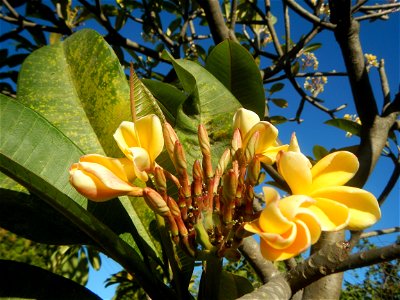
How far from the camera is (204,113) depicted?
2.79 ft

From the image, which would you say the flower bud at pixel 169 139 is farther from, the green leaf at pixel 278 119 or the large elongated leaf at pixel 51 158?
the green leaf at pixel 278 119

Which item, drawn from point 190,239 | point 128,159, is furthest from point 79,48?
point 190,239

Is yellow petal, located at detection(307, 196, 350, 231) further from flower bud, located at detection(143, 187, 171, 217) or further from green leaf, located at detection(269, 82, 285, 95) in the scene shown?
green leaf, located at detection(269, 82, 285, 95)

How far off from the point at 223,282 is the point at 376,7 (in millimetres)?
1834

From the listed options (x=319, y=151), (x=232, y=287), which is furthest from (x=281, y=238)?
(x=319, y=151)

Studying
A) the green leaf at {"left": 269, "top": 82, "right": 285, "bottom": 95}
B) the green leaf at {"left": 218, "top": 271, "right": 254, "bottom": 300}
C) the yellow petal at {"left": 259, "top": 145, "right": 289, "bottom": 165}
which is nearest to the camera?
the yellow petal at {"left": 259, "top": 145, "right": 289, "bottom": 165}

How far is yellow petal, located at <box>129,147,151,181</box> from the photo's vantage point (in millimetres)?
584

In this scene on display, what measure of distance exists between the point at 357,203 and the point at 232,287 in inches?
19.4

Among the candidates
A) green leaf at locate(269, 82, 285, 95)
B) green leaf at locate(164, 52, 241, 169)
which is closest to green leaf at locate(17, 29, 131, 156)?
green leaf at locate(164, 52, 241, 169)

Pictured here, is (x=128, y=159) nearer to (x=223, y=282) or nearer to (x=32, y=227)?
(x=32, y=227)

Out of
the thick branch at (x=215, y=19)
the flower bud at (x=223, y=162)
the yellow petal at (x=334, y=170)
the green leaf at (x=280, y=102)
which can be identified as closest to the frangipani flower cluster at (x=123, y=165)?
the flower bud at (x=223, y=162)

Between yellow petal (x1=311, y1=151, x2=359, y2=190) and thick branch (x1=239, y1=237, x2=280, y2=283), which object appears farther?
thick branch (x1=239, y1=237, x2=280, y2=283)

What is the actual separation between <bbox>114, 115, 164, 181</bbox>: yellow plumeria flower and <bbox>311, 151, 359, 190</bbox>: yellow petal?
0.22 meters

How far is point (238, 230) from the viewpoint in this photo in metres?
0.56
